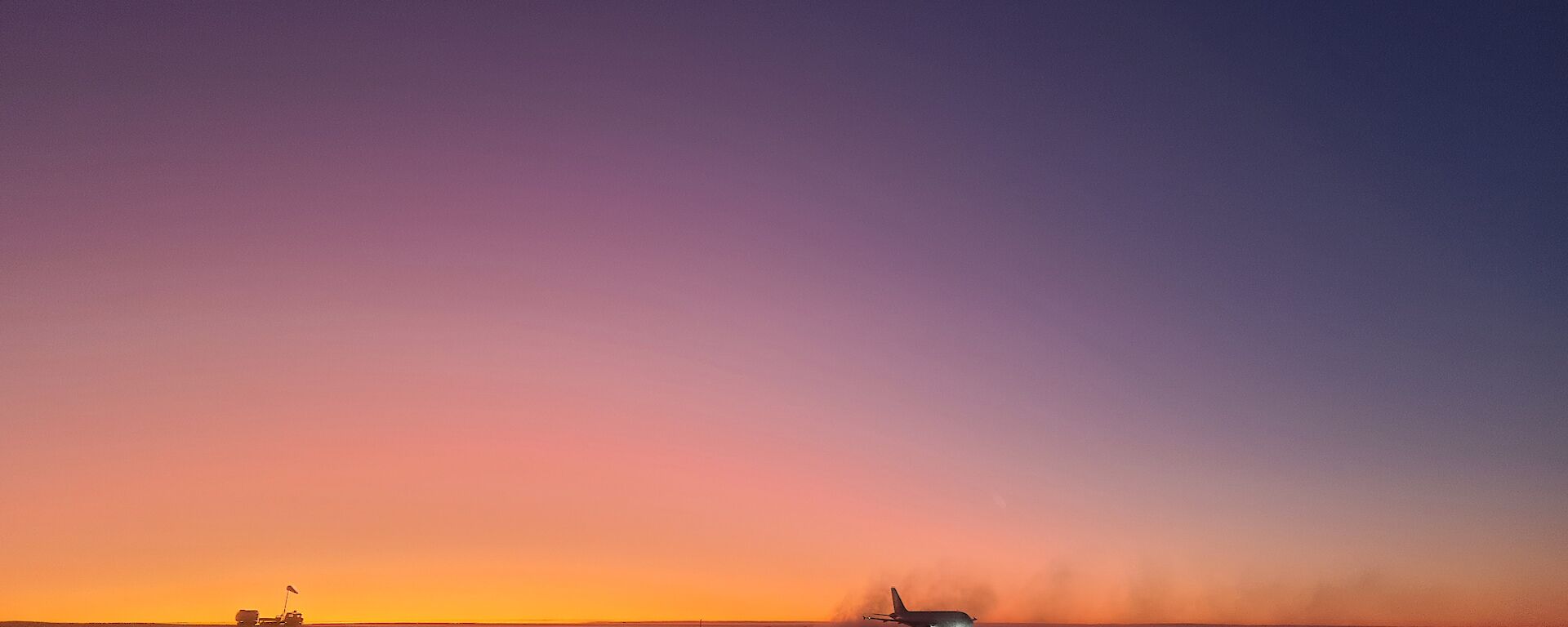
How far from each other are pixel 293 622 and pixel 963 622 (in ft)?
463

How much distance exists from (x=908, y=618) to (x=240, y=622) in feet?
451

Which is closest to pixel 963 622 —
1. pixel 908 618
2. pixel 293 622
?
pixel 908 618

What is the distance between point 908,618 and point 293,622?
131421 millimetres

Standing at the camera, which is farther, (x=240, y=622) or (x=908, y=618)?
(x=908, y=618)

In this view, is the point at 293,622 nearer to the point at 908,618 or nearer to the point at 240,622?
the point at 240,622

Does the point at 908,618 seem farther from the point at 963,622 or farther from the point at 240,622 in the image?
the point at 240,622

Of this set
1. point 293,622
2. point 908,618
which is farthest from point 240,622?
point 908,618

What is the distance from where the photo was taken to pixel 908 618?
16350 cm

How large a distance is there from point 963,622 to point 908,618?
13.4 meters

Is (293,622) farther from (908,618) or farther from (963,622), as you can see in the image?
(963,622)

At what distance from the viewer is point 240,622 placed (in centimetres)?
15125

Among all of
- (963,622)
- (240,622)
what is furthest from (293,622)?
(963,622)
